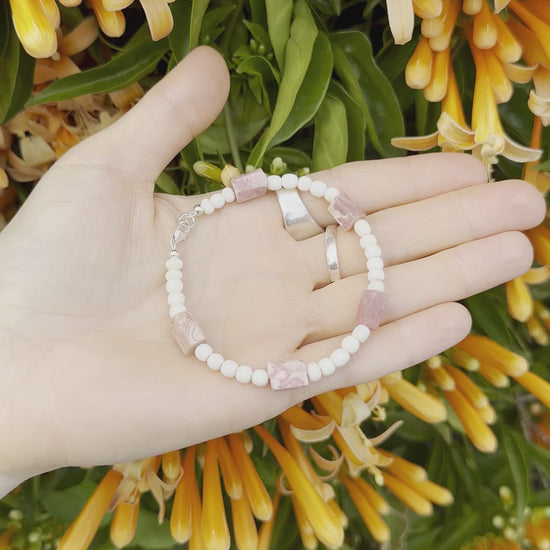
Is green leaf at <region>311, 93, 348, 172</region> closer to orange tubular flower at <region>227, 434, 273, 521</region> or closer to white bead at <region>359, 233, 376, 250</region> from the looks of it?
white bead at <region>359, 233, 376, 250</region>

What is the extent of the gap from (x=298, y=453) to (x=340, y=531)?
82 mm

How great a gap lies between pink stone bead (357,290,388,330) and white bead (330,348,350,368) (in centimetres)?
3

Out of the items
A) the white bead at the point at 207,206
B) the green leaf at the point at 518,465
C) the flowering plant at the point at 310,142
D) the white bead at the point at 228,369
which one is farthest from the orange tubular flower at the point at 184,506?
the green leaf at the point at 518,465

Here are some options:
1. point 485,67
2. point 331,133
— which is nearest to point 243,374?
point 331,133

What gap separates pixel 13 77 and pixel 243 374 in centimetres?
33

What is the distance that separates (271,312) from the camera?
1.83ft

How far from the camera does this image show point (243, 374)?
1.69ft

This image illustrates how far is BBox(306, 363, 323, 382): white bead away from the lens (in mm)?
519

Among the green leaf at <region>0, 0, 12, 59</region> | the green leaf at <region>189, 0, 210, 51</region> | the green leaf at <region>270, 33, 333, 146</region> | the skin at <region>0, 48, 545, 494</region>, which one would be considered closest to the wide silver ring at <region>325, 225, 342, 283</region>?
the skin at <region>0, 48, 545, 494</region>

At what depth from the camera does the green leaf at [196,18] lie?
1.54 feet

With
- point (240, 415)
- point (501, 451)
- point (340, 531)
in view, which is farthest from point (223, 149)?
point (501, 451)

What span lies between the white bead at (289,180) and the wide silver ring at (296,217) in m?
0.02

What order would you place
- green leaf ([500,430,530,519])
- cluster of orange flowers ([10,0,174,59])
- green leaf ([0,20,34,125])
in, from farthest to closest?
green leaf ([500,430,530,519]), green leaf ([0,20,34,125]), cluster of orange flowers ([10,0,174,59])

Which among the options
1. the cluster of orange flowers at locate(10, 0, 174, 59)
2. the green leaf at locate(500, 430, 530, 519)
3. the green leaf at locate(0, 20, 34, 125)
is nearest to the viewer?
the cluster of orange flowers at locate(10, 0, 174, 59)
